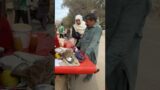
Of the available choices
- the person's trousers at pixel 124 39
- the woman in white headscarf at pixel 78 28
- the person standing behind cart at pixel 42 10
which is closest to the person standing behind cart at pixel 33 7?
the person standing behind cart at pixel 42 10

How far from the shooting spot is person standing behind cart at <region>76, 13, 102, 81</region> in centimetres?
83

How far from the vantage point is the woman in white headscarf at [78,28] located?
831 millimetres

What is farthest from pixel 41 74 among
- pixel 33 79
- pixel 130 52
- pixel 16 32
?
pixel 130 52

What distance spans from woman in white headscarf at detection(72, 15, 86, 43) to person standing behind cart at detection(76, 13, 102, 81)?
0.01 meters

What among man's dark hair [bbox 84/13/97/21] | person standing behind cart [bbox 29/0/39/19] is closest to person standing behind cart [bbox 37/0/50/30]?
person standing behind cart [bbox 29/0/39/19]

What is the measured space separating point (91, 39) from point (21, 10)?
224mm

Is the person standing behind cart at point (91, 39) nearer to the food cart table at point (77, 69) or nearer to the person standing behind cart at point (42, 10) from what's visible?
the food cart table at point (77, 69)

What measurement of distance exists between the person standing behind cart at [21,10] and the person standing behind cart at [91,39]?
0.58 ft

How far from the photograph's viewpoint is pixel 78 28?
0.84 metres

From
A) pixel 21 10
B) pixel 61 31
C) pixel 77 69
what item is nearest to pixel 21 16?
pixel 21 10

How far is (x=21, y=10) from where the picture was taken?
2.71ft

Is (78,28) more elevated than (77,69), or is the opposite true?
(78,28)

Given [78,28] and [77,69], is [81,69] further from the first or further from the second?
[78,28]

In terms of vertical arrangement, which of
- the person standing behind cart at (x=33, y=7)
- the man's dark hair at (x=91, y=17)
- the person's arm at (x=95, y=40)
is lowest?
the person's arm at (x=95, y=40)
